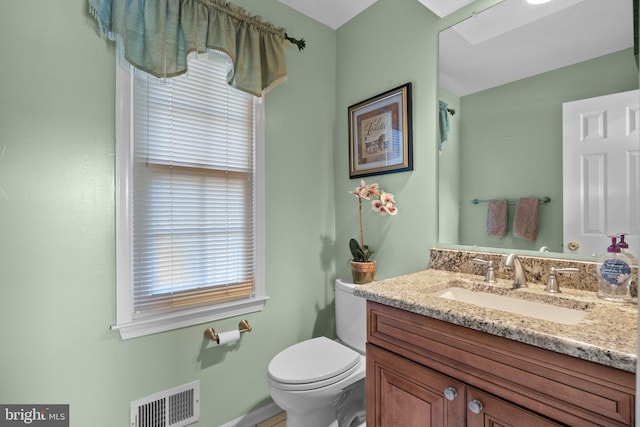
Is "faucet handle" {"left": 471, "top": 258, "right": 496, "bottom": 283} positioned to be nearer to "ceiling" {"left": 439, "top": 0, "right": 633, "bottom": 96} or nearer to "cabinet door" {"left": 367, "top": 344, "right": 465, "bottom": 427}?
"cabinet door" {"left": 367, "top": 344, "right": 465, "bottom": 427}

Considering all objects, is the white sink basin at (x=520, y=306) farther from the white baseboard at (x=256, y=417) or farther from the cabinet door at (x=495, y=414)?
the white baseboard at (x=256, y=417)

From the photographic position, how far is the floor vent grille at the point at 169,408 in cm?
141

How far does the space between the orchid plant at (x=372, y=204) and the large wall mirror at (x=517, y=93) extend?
0.94 ft

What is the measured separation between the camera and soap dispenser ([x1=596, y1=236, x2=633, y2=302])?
3.14 ft

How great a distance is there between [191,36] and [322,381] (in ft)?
5.82

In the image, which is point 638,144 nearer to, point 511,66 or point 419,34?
point 511,66

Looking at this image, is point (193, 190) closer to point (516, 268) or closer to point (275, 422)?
point (275, 422)

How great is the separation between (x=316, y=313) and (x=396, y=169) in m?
1.15

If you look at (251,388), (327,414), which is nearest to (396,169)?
(327,414)

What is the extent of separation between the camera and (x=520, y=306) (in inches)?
42.7

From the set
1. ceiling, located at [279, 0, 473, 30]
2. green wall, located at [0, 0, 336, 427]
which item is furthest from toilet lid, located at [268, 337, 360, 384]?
ceiling, located at [279, 0, 473, 30]

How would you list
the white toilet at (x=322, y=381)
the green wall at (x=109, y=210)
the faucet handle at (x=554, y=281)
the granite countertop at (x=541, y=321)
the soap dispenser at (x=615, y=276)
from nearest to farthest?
1. the granite countertop at (x=541, y=321)
2. the soap dispenser at (x=615, y=276)
3. the faucet handle at (x=554, y=281)
4. the green wall at (x=109, y=210)
5. the white toilet at (x=322, y=381)

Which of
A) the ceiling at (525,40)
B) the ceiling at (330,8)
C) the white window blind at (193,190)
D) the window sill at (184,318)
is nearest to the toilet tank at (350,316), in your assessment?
the window sill at (184,318)

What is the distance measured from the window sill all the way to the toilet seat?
369 millimetres
